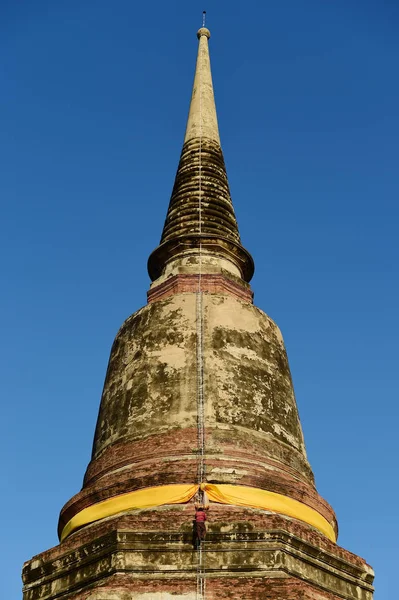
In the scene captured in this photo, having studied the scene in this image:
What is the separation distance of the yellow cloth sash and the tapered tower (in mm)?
16

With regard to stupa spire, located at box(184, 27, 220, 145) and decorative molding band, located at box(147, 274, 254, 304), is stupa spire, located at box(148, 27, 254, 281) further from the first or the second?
decorative molding band, located at box(147, 274, 254, 304)

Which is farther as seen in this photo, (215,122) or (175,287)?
(215,122)

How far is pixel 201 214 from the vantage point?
46.5ft

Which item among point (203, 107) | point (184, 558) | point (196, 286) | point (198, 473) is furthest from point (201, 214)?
point (184, 558)

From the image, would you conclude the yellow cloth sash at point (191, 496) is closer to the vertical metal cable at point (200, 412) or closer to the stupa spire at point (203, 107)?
the vertical metal cable at point (200, 412)

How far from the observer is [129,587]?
9.06 metres

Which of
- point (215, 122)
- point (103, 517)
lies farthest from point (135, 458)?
point (215, 122)

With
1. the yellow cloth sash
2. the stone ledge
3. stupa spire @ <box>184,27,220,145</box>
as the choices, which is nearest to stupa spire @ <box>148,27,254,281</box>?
stupa spire @ <box>184,27,220,145</box>

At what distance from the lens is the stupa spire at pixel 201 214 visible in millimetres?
13664

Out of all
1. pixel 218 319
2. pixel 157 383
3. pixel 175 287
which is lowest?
pixel 157 383

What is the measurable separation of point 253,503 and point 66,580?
2142 mm

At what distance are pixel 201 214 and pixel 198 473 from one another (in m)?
5.28

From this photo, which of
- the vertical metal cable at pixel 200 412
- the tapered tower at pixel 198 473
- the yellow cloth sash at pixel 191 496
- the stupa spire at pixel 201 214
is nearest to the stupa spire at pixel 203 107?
the stupa spire at pixel 201 214

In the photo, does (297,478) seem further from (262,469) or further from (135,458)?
(135,458)
